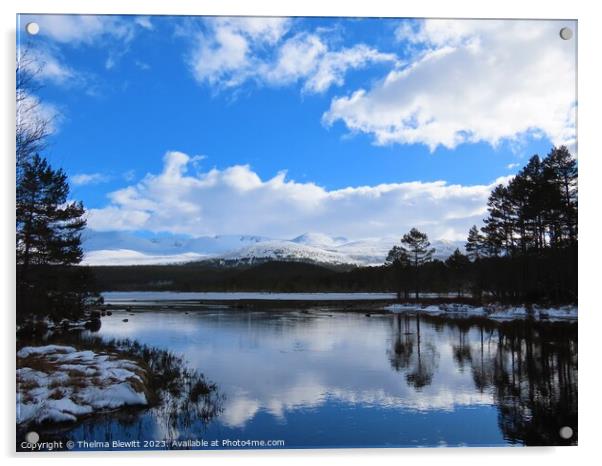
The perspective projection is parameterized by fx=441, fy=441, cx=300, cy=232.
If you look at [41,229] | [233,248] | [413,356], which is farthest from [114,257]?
[413,356]

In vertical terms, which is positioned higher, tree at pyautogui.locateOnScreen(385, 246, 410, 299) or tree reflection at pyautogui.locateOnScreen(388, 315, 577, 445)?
tree at pyautogui.locateOnScreen(385, 246, 410, 299)

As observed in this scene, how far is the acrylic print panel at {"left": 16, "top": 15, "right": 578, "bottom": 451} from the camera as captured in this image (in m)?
5.29

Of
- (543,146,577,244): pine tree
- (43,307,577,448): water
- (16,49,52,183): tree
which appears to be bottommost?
(43,307,577,448): water

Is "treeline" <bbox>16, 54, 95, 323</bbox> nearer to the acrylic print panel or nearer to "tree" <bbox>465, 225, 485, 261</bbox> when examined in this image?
the acrylic print panel

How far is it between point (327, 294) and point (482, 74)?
3.92 meters

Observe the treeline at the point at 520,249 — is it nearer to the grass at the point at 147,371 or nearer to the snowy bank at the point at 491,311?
the snowy bank at the point at 491,311

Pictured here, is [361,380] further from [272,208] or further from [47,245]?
[47,245]

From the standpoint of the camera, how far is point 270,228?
625 centimetres

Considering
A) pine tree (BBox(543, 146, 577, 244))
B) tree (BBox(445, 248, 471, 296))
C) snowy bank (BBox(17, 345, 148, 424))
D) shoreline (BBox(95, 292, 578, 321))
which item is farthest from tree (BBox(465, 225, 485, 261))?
snowy bank (BBox(17, 345, 148, 424))

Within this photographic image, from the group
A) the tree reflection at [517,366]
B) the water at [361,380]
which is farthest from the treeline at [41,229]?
the tree reflection at [517,366]

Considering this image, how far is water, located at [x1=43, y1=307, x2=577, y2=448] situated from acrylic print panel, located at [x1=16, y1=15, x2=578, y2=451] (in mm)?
35

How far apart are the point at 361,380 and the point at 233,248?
102 inches
